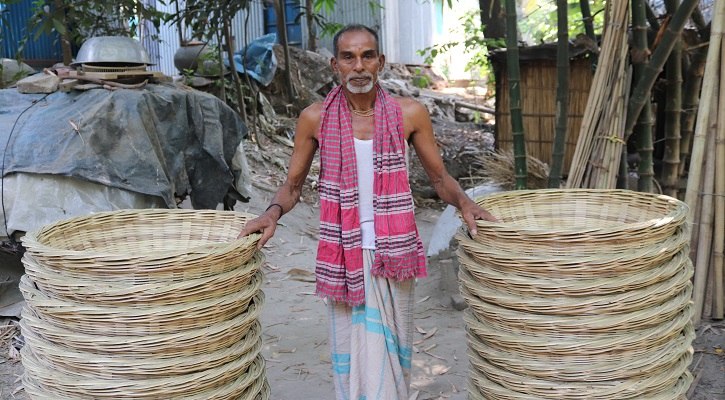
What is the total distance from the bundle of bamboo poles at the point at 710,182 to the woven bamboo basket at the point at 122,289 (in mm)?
2345

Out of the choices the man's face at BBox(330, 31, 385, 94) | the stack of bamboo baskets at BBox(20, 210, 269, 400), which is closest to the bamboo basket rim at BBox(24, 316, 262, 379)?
the stack of bamboo baskets at BBox(20, 210, 269, 400)

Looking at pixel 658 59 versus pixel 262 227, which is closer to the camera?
pixel 262 227

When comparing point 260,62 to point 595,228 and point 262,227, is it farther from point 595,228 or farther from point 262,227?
point 595,228

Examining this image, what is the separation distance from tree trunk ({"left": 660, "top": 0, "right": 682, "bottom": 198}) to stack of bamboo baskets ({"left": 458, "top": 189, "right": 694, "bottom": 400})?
221cm

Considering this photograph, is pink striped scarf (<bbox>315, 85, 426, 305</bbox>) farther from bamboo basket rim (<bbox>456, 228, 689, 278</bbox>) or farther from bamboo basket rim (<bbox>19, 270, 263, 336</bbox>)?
bamboo basket rim (<bbox>19, 270, 263, 336</bbox>)

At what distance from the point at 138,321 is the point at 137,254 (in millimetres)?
166

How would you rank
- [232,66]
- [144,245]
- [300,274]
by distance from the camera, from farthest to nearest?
[232,66] < [300,274] < [144,245]

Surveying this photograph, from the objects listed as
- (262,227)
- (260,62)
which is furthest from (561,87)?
(260,62)

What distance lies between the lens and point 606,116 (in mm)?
3416

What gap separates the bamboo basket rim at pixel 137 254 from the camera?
171cm

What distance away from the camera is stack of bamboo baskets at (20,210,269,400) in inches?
67.7

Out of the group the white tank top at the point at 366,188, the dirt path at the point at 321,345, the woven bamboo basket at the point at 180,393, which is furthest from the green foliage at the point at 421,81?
the woven bamboo basket at the point at 180,393

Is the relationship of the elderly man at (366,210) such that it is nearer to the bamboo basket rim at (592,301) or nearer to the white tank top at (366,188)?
the white tank top at (366,188)

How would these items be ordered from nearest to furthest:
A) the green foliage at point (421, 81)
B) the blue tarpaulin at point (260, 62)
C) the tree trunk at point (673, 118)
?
the tree trunk at point (673, 118), the blue tarpaulin at point (260, 62), the green foliage at point (421, 81)
